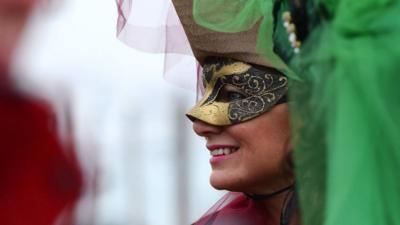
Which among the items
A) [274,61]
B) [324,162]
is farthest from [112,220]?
[324,162]

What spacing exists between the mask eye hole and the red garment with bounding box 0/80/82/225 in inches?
15.0

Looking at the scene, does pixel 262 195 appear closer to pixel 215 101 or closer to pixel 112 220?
pixel 215 101

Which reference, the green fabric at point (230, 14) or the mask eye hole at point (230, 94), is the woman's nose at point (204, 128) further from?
the green fabric at point (230, 14)

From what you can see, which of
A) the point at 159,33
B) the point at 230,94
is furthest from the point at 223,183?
the point at 159,33

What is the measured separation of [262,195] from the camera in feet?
7.32

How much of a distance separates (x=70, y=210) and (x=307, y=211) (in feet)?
2.51

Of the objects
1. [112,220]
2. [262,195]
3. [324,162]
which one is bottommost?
[112,220]

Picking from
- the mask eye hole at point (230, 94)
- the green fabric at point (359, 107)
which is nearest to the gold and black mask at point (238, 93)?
the mask eye hole at point (230, 94)

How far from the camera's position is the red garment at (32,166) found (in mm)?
2205

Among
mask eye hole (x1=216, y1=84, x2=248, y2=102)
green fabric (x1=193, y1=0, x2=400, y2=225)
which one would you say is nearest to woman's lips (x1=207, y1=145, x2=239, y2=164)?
mask eye hole (x1=216, y1=84, x2=248, y2=102)

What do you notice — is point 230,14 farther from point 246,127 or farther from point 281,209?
point 281,209

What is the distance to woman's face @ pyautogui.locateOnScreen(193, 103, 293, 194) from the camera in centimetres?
215

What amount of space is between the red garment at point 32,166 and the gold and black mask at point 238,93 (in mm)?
326

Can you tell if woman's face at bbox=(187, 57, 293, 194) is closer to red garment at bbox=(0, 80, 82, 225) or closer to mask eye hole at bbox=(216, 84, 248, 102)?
mask eye hole at bbox=(216, 84, 248, 102)
